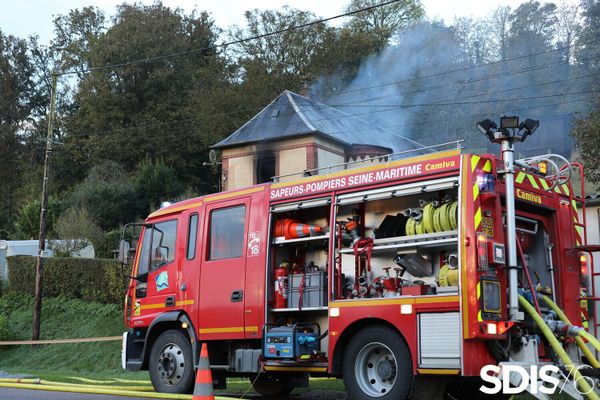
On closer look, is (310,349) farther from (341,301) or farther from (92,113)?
(92,113)

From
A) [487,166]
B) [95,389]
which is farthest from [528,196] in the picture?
[95,389]

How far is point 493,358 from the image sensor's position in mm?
7754

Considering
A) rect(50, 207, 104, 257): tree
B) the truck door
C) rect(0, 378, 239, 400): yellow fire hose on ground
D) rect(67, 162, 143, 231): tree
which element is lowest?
rect(0, 378, 239, 400): yellow fire hose on ground

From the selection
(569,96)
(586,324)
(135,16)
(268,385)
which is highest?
(135,16)

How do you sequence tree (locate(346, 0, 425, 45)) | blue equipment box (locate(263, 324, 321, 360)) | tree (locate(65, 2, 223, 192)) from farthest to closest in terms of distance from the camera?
tree (locate(346, 0, 425, 45)), tree (locate(65, 2, 223, 192)), blue equipment box (locate(263, 324, 321, 360))

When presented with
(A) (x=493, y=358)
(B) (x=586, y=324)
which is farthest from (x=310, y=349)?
(B) (x=586, y=324)

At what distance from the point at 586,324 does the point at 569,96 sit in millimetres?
36496

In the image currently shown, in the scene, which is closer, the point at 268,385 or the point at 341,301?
the point at 341,301

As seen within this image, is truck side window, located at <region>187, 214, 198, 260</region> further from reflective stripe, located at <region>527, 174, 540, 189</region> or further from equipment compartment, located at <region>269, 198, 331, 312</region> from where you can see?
reflective stripe, located at <region>527, 174, 540, 189</region>

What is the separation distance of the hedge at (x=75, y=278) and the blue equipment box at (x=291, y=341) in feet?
54.0

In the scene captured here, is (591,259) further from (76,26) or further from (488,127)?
(76,26)

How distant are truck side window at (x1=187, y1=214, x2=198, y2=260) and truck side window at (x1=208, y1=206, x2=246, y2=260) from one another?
1.05 feet

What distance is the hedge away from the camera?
26.0 m

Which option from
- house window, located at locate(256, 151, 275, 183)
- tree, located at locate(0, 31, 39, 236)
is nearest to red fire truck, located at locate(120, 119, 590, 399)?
house window, located at locate(256, 151, 275, 183)
